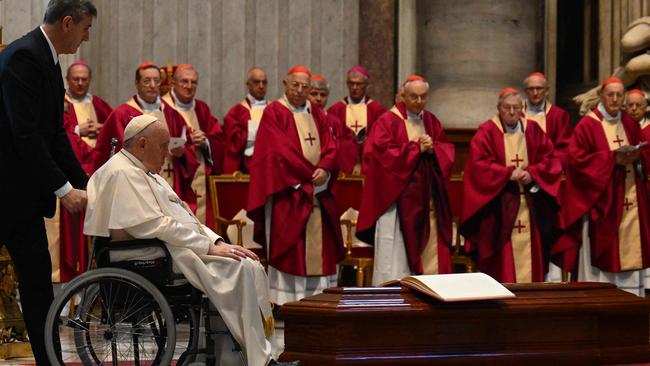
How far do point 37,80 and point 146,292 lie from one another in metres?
0.99

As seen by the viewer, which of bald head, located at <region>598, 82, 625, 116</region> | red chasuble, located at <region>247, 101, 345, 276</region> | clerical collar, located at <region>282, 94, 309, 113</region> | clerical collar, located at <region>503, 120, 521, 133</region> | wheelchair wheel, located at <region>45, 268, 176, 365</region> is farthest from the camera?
bald head, located at <region>598, 82, 625, 116</region>

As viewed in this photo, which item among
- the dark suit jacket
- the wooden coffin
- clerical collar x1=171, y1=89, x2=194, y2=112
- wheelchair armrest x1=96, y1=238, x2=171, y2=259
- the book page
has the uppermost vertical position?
clerical collar x1=171, y1=89, x2=194, y2=112

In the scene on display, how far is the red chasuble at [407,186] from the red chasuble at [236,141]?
148cm

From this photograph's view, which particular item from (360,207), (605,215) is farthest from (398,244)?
(605,215)

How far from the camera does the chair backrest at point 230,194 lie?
9523mm

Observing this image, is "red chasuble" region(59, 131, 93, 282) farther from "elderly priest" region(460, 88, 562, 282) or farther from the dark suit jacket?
the dark suit jacket

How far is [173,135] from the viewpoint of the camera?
9500mm

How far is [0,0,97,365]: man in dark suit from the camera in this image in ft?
16.3

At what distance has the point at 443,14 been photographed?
1184 centimetres

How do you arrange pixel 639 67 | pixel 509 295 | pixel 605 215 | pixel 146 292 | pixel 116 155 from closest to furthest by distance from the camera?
pixel 509 295 < pixel 146 292 < pixel 116 155 < pixel 605 215 < pixel 639 67

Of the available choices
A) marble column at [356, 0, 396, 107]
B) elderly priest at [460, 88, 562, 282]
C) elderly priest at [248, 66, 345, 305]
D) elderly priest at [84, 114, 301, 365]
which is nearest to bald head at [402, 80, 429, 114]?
elderly priest at [460, 88, 562, 282]

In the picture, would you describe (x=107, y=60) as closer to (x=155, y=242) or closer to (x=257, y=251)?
(x=257, y=251)

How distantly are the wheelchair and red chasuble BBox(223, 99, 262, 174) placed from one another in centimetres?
527

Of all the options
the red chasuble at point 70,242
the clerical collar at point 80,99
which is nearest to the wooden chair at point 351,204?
the red chasuble at point 70,242
